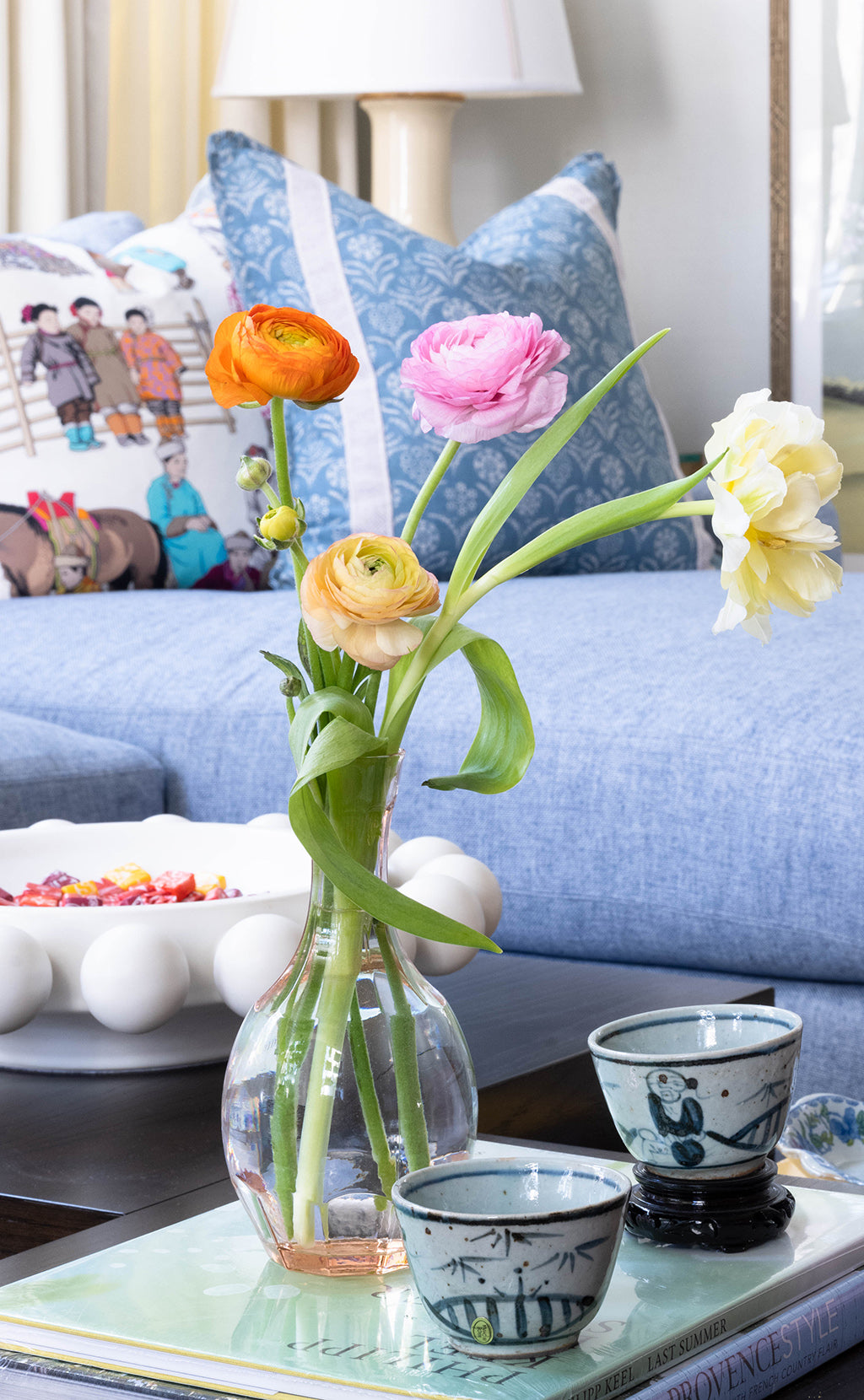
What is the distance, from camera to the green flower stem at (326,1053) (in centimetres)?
52

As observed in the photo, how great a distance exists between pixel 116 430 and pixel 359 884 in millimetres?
1584

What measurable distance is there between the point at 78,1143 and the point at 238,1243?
0.56 ft

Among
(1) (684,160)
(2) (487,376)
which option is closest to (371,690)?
(2) (487,376)

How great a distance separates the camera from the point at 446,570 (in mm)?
1928

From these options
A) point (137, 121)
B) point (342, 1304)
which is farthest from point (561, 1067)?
point (137, 121)

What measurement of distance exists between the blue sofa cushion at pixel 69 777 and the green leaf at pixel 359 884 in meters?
0.89

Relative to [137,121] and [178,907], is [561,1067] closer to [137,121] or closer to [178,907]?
[178,907]

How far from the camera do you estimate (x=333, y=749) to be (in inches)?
19.2

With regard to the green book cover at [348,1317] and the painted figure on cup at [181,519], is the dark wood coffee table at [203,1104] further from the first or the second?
the painted figure on cup at [181,519]

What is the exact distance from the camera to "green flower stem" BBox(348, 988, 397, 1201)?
20.6 inches

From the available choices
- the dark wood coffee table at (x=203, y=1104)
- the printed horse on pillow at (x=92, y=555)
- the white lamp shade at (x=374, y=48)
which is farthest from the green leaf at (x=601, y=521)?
the white lamp shade at (x=374, y=48)

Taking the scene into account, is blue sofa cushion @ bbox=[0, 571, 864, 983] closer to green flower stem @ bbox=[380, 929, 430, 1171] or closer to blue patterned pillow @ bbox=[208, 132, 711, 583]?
blue patterned pillow @ bbox=[208, 132, 711, 583]

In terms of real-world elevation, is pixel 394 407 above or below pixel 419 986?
above

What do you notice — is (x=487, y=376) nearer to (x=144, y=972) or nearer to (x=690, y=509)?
(x=690, y=509)
